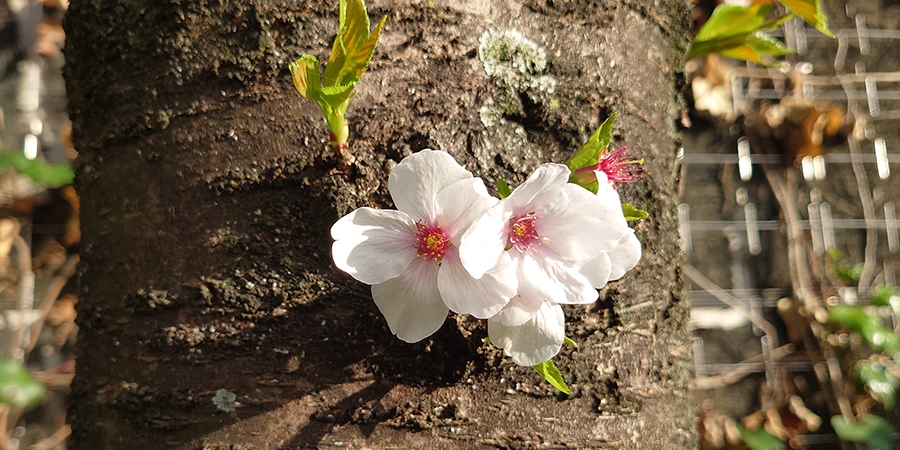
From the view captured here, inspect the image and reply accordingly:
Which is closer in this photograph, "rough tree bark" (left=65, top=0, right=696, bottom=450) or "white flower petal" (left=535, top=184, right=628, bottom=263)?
"white flower petal" (left=535, top=184, right=628, bottom=263)

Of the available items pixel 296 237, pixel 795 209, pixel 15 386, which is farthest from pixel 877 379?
pixel 15 386

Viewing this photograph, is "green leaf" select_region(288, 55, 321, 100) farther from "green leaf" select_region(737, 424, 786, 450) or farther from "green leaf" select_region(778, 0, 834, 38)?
"green leaf" select_region(737, 424, 786, 450)

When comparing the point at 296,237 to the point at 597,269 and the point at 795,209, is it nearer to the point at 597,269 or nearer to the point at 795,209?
the point at 597,269

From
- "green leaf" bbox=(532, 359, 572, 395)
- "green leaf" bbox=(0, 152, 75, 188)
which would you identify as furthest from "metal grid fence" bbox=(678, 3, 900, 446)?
"green leaf" bbox=(0, 152, 75, 188)

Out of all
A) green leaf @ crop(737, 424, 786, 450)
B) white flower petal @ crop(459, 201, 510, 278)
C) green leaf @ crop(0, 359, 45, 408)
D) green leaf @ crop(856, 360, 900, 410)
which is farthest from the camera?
green leaf @ crop(856, 360, 900, 410)

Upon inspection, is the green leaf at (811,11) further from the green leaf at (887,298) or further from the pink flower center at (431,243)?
the green leaf at (887,298)

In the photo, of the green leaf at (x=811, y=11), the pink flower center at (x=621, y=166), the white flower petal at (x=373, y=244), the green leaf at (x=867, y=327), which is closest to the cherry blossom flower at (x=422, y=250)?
the white flower petal at (x=373, y=244)

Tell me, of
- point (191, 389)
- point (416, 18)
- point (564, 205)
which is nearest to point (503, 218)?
point (564, 205)

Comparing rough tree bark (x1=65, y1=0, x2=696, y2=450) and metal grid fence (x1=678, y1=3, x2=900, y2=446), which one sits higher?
rough tree bark (x1=65, y1=0, x2=696, y2=450)
